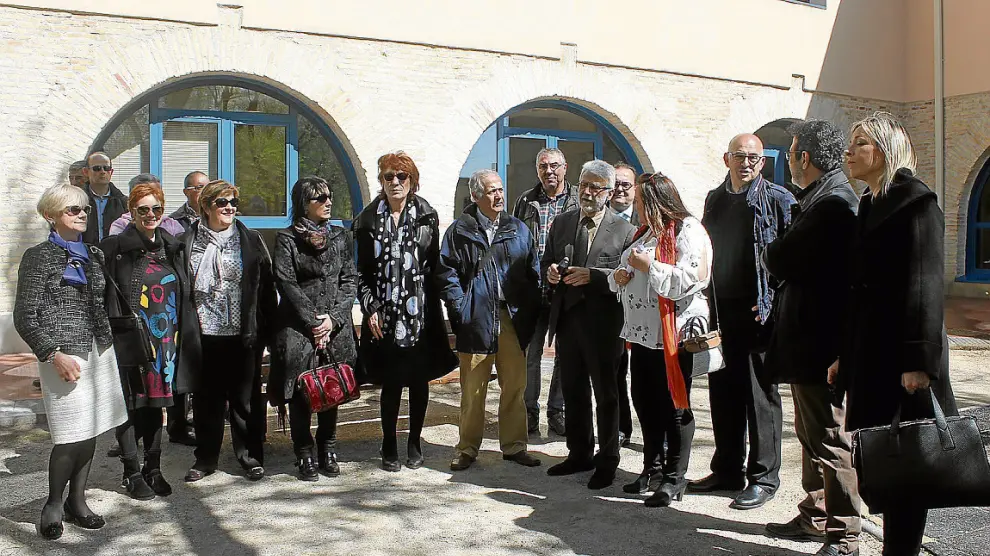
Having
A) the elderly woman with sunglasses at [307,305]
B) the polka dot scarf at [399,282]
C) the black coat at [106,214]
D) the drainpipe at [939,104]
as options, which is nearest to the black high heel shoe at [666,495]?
the polka dot scarf at [399,282]

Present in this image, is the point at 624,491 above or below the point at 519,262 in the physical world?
below

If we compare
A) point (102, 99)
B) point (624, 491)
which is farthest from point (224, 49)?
point (624, 491)

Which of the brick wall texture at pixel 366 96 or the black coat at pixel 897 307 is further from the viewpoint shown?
the brick wall texture at pixel 366 96

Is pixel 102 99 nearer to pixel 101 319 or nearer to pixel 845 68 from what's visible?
pixel 101 319

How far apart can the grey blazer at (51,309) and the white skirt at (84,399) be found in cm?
8

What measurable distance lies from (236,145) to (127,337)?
5802mm

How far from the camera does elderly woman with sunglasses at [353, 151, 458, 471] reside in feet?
17.2

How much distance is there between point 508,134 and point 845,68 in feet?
20.0

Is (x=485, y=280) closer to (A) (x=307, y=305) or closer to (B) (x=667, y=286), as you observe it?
(A) (x=307, y=305)

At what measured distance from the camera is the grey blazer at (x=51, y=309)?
13.3 feet

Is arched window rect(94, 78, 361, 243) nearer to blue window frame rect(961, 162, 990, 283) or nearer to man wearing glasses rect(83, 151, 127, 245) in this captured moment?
man wearing glasses rect(83, 151, 127, 245)

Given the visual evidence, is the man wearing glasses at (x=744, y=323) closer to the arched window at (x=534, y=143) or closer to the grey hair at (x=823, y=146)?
the grey hair at (x=823, y=146)

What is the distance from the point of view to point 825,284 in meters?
3.82

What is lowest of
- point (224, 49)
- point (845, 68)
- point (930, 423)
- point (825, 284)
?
point (930, 423)
